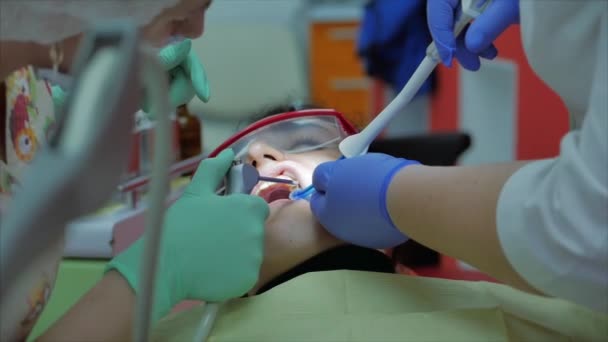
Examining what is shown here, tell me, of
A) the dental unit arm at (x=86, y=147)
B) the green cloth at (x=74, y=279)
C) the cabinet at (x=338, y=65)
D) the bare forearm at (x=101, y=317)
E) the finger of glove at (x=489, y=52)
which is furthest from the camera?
the cabinet at (x=338, y=65)

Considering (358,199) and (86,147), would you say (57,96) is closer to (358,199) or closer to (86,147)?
(358,199)

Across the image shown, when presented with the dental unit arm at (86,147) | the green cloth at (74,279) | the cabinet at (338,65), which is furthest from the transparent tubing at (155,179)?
the cabinet at (338,65)

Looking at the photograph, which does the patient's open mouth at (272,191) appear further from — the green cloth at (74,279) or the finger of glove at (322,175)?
the green cloth at (74,279)

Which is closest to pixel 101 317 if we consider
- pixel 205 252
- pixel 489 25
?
pixel 205 252

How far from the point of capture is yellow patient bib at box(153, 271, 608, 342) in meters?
0.72

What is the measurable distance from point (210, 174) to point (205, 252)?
128 millimetres

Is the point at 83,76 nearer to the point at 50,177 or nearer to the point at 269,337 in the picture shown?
the point at 50,177

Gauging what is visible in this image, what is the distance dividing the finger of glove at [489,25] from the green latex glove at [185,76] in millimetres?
323

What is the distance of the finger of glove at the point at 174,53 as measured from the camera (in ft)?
2.67

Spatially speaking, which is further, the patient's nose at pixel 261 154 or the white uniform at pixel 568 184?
the patient's nose at pixel 261 154

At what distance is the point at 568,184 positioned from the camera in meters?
0.52

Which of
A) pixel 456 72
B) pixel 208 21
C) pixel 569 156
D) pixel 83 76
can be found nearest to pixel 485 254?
pixel 569 156

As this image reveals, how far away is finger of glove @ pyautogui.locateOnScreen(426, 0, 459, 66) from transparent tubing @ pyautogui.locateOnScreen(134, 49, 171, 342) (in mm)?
428

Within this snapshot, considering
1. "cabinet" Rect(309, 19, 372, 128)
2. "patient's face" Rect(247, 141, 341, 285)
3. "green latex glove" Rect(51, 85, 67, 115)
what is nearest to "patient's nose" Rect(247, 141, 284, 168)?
"patient's face" Rect(247, 141, 341, 285)
